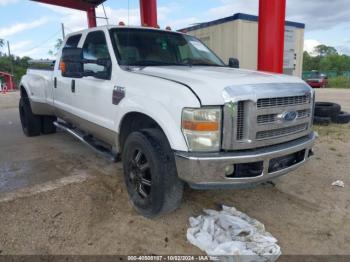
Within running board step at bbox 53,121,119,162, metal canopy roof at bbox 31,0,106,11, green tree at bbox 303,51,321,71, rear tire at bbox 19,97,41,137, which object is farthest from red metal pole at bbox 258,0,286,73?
green tree at bbox 303,51,321,71

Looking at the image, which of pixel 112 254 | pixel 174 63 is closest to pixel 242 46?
pixel 174 63

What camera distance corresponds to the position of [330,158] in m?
5.25

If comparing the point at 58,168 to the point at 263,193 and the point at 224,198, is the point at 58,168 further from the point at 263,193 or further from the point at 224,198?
the point at 263,193

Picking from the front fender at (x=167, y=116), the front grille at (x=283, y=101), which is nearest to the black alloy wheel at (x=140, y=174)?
the front fender at (x=167, y=116)

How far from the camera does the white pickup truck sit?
2.67 m

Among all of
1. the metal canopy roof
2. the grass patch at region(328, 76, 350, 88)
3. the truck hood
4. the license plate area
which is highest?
the metal canopy roof

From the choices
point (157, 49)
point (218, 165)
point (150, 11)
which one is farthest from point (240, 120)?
point (150, 11)

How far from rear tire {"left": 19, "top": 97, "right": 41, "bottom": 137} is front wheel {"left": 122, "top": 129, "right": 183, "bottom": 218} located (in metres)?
4.17

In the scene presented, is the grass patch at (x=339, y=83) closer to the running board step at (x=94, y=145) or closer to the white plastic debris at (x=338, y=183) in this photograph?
the white plastic debris at (x=338, y=183)

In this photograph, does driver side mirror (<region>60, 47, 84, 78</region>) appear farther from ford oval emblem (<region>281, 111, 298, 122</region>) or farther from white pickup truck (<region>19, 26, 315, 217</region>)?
ford oval emblem (<region>281, 111, 298, 122</region>)

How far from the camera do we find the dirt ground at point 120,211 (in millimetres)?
2857

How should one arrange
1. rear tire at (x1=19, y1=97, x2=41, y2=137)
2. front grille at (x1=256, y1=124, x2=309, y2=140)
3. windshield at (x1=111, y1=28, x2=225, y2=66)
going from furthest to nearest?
rear tire at (x1=19, y1=97, x2=41, y2=137), windshield at (x1=111, y1=28, x2=225, y2=66), front grille at (x1=256, y1=124, x2=309, y2=140)

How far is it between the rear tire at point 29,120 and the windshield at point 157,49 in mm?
3527

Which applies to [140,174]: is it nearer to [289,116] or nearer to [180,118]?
[180,118]
